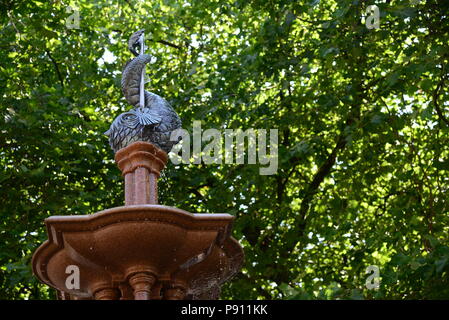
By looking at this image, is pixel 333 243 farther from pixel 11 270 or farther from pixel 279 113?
pixel 11 270

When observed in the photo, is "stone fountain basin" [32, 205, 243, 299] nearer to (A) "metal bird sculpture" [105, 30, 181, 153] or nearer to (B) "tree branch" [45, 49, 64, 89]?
(A) "metal bird sculpture" [105, 30, 181, 153]

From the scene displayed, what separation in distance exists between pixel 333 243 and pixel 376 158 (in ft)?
5.10

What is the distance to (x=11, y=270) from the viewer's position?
9.90 m

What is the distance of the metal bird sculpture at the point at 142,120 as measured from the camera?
6238 millimetres

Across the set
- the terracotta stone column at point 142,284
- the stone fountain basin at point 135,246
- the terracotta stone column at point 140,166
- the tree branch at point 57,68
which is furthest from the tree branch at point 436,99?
the tree branch at point 57,68

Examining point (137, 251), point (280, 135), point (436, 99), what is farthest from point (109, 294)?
point (280, 135)

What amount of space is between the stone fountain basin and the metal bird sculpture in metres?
0.93

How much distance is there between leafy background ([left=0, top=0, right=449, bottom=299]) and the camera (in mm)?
10227

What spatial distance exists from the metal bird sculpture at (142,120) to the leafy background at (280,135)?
347 cm

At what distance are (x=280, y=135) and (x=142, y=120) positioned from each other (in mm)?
6487

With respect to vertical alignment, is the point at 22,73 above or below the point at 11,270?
above

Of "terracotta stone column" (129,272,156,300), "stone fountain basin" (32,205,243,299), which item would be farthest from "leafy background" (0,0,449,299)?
"terracotta stone column" (129,272,156,300)

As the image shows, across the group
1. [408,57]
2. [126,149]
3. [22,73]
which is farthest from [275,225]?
[126,149]
